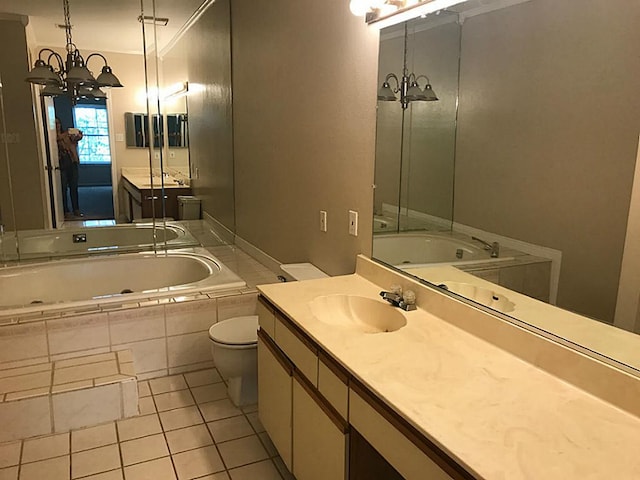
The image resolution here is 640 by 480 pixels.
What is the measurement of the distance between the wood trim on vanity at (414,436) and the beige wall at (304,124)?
1051mm

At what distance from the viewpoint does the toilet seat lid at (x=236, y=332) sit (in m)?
2.48

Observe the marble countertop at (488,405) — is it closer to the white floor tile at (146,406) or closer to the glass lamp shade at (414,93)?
the glass lamp shade at (414,93)

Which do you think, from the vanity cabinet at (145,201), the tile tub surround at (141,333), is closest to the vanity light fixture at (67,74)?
the vanity cabinet at (145,201)

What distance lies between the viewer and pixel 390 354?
148cm

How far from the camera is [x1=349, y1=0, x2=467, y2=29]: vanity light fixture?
72.3 inches

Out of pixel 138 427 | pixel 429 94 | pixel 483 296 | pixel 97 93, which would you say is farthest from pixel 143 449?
pixel 97 93

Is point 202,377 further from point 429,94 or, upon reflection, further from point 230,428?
point 429,94

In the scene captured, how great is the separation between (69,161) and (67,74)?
66 cm

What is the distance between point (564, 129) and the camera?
135 centimetres

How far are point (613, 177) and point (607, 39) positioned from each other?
1.11 feet

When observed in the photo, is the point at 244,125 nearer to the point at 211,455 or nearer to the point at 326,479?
the point at 211,455

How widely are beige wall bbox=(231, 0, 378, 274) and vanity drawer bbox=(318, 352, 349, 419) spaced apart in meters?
0.85

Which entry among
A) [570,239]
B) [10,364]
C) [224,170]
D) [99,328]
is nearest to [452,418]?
[570,239]

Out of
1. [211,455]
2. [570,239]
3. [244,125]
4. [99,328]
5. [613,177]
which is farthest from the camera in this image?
[244,125]
